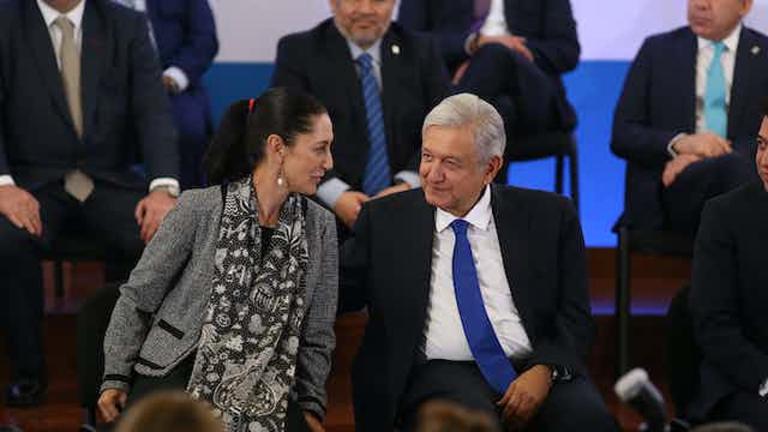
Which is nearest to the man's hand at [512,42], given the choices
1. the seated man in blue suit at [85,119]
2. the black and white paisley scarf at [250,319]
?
the seated man in blue suit at [85,119]

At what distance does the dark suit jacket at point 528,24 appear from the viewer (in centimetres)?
621

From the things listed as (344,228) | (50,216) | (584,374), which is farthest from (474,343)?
(50,216)

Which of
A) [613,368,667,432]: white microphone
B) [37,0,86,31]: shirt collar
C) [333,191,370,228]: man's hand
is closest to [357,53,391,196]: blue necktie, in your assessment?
[333,191,370,228]: man's hand

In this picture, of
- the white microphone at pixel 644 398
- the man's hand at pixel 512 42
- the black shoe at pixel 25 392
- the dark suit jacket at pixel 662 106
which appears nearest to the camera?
the white microphone at pixel 644 398

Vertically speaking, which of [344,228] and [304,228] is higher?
[304,228]

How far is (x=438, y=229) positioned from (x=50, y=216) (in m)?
1.56

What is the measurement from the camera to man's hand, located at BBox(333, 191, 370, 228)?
5.20m

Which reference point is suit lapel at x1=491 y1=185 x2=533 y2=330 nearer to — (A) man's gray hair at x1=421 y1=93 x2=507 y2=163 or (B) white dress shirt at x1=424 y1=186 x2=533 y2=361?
(B) white dress shirt at x1=424 y1=186 x2=533 y2=361

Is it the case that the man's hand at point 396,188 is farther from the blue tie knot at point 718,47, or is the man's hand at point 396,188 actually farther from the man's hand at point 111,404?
the man's hand at point 111,404

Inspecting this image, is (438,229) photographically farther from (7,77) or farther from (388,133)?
(7,77)

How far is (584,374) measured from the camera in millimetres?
4191

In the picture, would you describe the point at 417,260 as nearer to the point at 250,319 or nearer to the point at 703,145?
the point at 250,319

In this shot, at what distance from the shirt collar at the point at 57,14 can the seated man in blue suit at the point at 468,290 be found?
1610 mm

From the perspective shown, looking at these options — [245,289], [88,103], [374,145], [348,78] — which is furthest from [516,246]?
[88,103]
